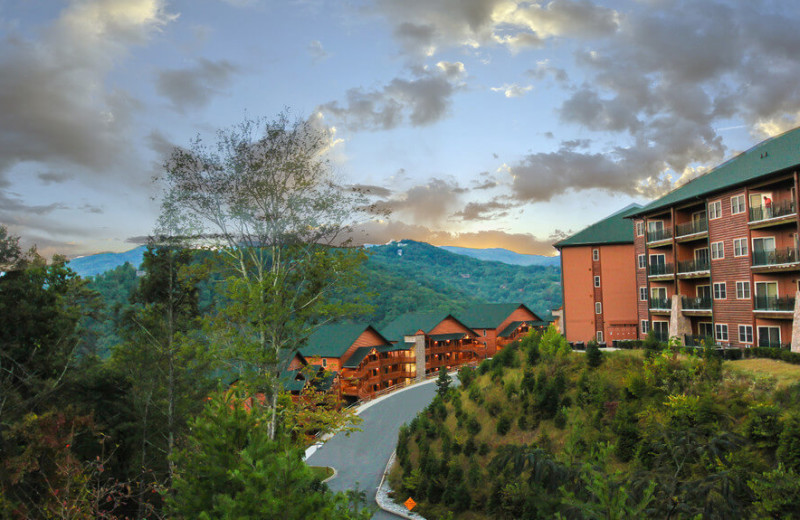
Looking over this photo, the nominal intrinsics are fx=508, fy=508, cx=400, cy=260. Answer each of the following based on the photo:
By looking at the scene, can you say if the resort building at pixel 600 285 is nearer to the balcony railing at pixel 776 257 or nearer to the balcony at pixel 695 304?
the balcony at pixel 695 304

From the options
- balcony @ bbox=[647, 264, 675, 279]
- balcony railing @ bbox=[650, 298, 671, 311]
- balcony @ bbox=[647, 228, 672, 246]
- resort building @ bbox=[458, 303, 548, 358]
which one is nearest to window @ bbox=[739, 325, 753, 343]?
balcony railing @ bbox=[650, 298, 671, 311]

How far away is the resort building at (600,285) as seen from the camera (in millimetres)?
40125

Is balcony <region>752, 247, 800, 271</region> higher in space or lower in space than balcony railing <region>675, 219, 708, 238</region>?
lower

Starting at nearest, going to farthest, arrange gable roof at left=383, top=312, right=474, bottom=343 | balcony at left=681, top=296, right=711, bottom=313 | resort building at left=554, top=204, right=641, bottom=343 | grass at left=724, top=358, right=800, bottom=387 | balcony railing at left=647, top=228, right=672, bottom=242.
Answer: grass at left=724, top=358, right=800, bottom=387 → balcony at left=681, top=296, right=711, bottom=313 → balcony railing at left=647, top=228, right=672, bottom=242 → resort building at left=554, top=204, right=641, bottom=343 → gable roof at left=383, top=312, right=474, bottom=343

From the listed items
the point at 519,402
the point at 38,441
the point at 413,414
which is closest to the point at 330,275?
the point at 38,441

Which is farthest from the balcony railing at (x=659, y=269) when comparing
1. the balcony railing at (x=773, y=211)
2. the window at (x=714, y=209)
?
the balcony railing at (x=773, y=211)

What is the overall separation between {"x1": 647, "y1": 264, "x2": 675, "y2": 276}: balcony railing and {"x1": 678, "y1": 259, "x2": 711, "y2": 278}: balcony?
83cm

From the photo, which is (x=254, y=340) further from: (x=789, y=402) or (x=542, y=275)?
(x=542, y=275)

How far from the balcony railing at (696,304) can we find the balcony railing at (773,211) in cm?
569

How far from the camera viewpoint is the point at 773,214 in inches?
967

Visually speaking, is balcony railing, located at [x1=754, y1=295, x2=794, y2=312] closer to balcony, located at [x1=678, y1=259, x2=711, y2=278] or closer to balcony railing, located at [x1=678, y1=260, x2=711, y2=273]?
balcony, located at [x1=678, y1=259, x2=711, y2=278]

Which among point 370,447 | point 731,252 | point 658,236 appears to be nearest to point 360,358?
point 370,447

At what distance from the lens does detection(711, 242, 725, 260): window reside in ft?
90.7

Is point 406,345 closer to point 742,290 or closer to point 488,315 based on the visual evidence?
point 488,315
